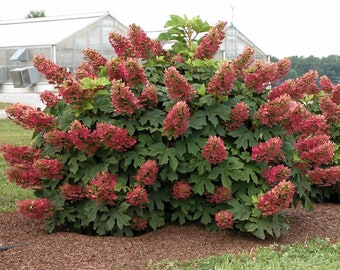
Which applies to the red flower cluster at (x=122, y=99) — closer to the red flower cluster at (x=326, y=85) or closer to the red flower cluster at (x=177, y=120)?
the red flower cluster at (x=177, y=120)

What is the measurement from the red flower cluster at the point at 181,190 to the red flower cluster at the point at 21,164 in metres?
1.10

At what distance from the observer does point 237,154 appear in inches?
195

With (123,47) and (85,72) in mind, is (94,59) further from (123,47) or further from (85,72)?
(85,72)

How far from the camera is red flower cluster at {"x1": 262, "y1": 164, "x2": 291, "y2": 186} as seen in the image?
4.86 metres

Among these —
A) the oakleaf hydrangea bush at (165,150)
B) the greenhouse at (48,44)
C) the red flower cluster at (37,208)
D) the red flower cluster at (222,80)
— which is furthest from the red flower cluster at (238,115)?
the greenhouse at (48,44)

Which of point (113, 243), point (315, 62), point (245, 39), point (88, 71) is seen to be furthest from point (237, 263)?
point (245, 39)

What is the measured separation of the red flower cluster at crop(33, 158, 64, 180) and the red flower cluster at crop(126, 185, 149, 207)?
62 cm

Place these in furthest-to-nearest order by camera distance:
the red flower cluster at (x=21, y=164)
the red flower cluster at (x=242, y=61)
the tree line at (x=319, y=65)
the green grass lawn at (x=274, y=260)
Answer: the tree line at (x=319, y=65)
the red flower cluster at (x=242, y=61)
the red flower cluster at (x=21, y=164)
the green grass lawn at (x=274, y=260)

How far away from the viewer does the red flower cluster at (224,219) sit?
15.7 feet

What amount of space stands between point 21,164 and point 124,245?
112cm

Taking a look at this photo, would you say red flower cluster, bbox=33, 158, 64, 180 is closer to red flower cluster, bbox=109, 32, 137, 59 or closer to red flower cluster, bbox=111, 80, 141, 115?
red flower cluster, bbox=111, 80, 141, 115

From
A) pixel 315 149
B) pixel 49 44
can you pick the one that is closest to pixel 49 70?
pixel 315 149

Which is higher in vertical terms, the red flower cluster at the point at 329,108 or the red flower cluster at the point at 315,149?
the red flower cluster at the point at 329,108

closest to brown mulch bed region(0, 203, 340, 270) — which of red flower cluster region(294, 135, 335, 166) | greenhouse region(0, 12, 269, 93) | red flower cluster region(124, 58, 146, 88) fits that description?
red flower cluster region(294, 135, 335, 166)
